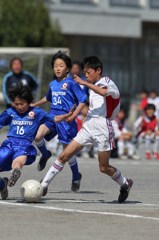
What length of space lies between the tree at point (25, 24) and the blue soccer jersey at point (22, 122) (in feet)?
89.8

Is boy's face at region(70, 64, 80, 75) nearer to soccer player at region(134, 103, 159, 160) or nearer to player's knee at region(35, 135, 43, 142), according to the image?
player's knee at region(35, 135, 43, 142)

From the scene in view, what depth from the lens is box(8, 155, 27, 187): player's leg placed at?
12.6 meters

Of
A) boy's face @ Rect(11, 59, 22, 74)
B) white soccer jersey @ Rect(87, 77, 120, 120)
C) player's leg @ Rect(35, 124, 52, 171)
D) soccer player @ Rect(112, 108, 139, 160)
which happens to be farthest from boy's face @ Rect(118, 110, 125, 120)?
white soccer jersey @ Rect(87, 77, 120, 120)

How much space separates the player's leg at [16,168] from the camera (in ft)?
41.2

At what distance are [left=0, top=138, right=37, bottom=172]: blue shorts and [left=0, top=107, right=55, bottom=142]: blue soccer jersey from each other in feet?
0.23

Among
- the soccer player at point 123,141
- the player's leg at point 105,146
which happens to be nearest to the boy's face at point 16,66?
the soccer player at point 123,141

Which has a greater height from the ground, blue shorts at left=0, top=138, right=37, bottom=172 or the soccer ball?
blue shorts at left=0, top=138, right=37, bottom=172

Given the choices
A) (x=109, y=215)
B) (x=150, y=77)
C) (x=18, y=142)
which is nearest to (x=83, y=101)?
(x=18, y=142)

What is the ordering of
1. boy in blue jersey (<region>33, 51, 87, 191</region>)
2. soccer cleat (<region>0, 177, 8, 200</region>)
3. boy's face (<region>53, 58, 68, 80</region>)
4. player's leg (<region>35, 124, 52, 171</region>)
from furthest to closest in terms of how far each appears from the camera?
player's leg (<region>35, 124, 52, 171</region>), boy in blue jersey (<region>33, 51, 87, 191</region>), boy's face (<region>53, 58, 68, 80</region>), soccer cleat (<region>0, 177, 8, 200</region>)

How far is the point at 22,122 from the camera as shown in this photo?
43.8ft

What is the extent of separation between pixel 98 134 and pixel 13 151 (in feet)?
3.64

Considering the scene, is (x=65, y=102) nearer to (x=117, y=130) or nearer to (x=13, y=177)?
(x=13, y=177)

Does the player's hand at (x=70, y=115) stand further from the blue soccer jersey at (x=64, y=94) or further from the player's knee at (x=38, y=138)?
the player's knee at (x=38, y=138)

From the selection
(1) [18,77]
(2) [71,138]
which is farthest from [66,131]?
(1) [18,77]
